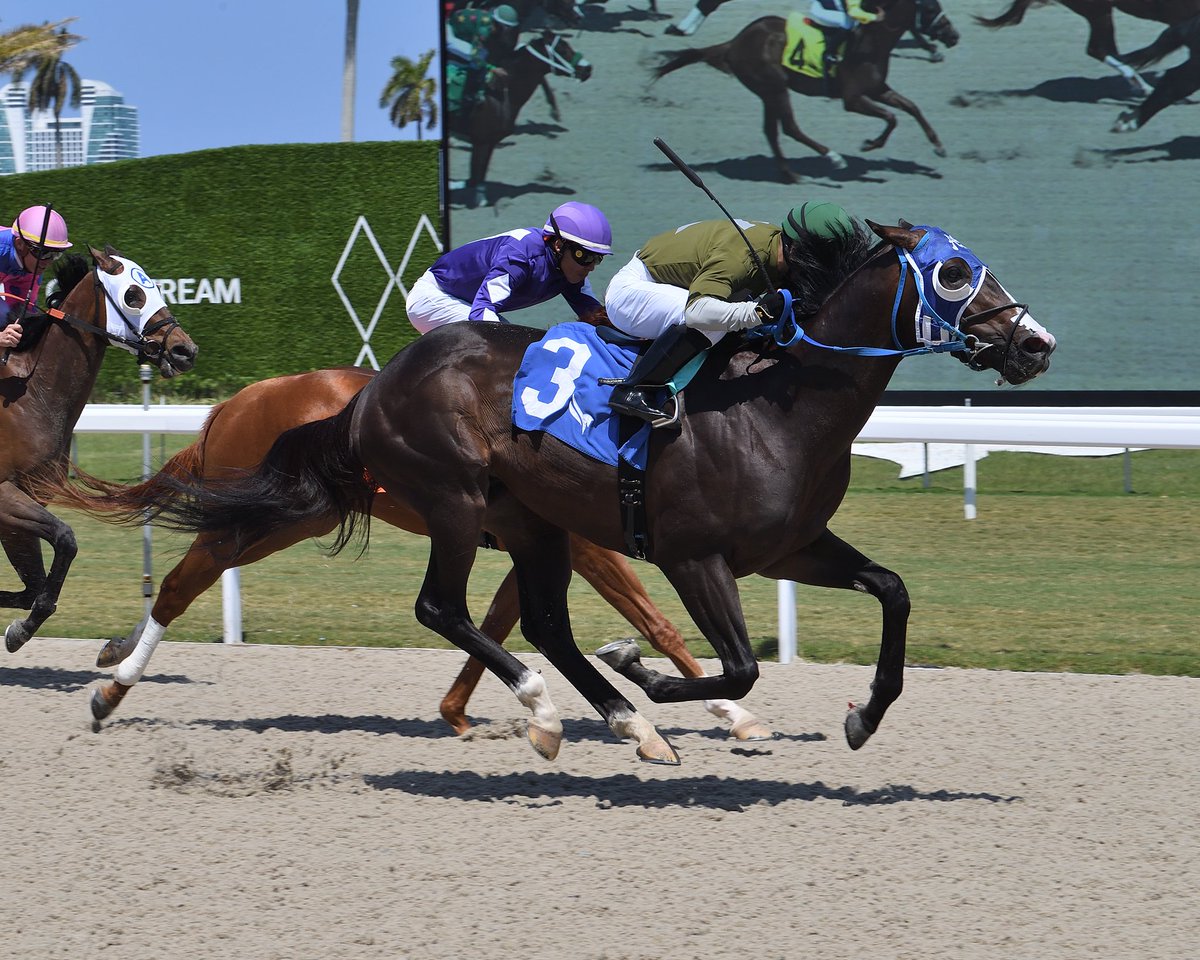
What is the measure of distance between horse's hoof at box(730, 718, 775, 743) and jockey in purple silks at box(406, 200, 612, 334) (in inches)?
57.2

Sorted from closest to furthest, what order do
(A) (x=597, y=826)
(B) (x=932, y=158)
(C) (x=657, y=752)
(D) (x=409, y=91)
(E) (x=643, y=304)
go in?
1. (A) (x=597, y=826)
2. (E) (x=643, y=304)
3. (C) (x=657, y=752)
4. (B) (x=932, y=158)
5. (D) (x=409, y=91)

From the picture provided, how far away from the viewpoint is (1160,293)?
16375 mm

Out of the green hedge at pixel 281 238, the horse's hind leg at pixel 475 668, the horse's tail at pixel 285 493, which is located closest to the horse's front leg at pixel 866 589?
the horse's hind leg at pixel 475 668

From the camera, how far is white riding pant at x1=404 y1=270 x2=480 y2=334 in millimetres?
5637

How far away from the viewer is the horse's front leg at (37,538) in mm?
5957

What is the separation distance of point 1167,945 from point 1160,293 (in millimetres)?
14412

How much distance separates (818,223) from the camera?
4387 millimetres

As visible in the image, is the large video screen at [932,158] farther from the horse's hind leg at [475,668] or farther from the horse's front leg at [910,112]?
the horse's hind leg at [475,668]

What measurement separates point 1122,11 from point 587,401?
13.9 m

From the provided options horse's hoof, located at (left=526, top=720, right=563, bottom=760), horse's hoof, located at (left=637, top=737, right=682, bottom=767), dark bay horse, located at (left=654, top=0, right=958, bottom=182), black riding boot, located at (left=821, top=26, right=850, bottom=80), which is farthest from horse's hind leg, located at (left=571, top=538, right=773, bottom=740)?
black riding boot, located at (left=821, top=26, right=850, bottom=80)

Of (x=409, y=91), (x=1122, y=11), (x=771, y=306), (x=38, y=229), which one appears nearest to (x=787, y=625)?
(x=771, y=306)

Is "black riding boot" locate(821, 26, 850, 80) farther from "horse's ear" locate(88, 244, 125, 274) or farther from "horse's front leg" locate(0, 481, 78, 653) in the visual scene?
"horse's front leg" locate(0, 481, 78, 653)

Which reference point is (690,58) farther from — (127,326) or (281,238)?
(127,326)

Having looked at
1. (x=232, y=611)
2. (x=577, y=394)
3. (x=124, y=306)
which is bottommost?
(x=232, y=611)
